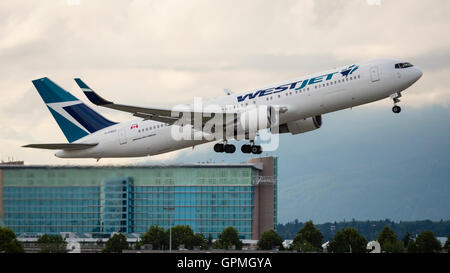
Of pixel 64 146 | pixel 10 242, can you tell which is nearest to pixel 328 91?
pixel 64 146

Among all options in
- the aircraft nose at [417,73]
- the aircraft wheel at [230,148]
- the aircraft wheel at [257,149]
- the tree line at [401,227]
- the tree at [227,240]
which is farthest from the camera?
the tree at [227,240]

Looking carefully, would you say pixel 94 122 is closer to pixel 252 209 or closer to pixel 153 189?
pixel 153 189

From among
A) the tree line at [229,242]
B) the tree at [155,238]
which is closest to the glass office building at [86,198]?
the tree at [155,238]

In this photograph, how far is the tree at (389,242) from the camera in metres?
73.9

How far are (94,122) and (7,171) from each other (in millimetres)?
8296

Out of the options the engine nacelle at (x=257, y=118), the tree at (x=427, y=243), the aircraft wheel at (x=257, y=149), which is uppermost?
the engine nacelle at (x=257, y=118)

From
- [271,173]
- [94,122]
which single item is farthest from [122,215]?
[271,173]

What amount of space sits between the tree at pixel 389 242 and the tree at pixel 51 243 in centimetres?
3650

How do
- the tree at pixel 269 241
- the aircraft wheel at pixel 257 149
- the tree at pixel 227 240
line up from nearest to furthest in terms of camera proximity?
1. the aircraft wheel at pixel 257 149
2. the tree at pixel 227 240
3. the tree at pixel 269 241

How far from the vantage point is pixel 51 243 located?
47.8 meters

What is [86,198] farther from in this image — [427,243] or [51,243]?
[427,243]

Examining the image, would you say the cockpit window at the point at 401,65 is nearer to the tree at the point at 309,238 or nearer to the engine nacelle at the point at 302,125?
the engine nacelle at the point at 302,125

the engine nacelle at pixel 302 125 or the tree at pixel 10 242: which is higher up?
the engine nacelle at pixel 302 125
